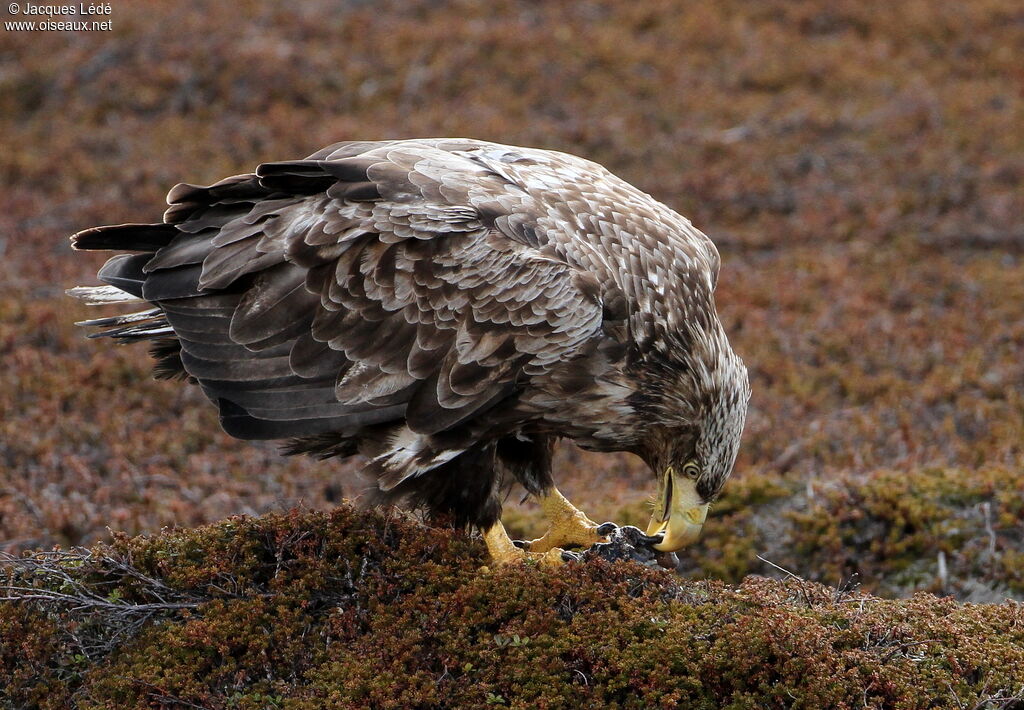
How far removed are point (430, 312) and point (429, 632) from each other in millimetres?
1535

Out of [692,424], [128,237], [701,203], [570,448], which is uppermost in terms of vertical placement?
[128,237]

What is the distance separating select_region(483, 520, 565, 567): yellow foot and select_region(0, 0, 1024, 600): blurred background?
4.94 ft

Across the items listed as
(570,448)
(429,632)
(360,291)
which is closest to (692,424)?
(429,632)

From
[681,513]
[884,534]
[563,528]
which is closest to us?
[681,513]

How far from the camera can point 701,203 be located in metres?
13.9

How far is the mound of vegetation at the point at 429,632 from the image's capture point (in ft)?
16.6

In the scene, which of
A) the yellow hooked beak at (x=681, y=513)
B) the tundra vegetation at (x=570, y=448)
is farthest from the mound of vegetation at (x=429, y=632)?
the yellow hooked beak at (x=681, y=513)

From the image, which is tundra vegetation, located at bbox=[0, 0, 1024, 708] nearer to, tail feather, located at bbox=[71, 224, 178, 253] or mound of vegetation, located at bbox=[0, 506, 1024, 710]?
mound of vegetation, located at bbox=[0, 506, 1024, 710]

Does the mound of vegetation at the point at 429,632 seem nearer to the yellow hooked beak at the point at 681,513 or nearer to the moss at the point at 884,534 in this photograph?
the yellow hooked beak at the point at 681,513

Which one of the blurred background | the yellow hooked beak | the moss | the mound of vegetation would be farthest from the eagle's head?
the moss

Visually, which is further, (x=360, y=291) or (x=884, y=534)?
(x=884, y=534)

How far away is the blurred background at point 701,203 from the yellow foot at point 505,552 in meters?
1.51

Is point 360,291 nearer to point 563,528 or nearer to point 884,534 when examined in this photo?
point 563,528

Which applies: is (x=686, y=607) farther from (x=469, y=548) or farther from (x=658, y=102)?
(x=658, y=102)
